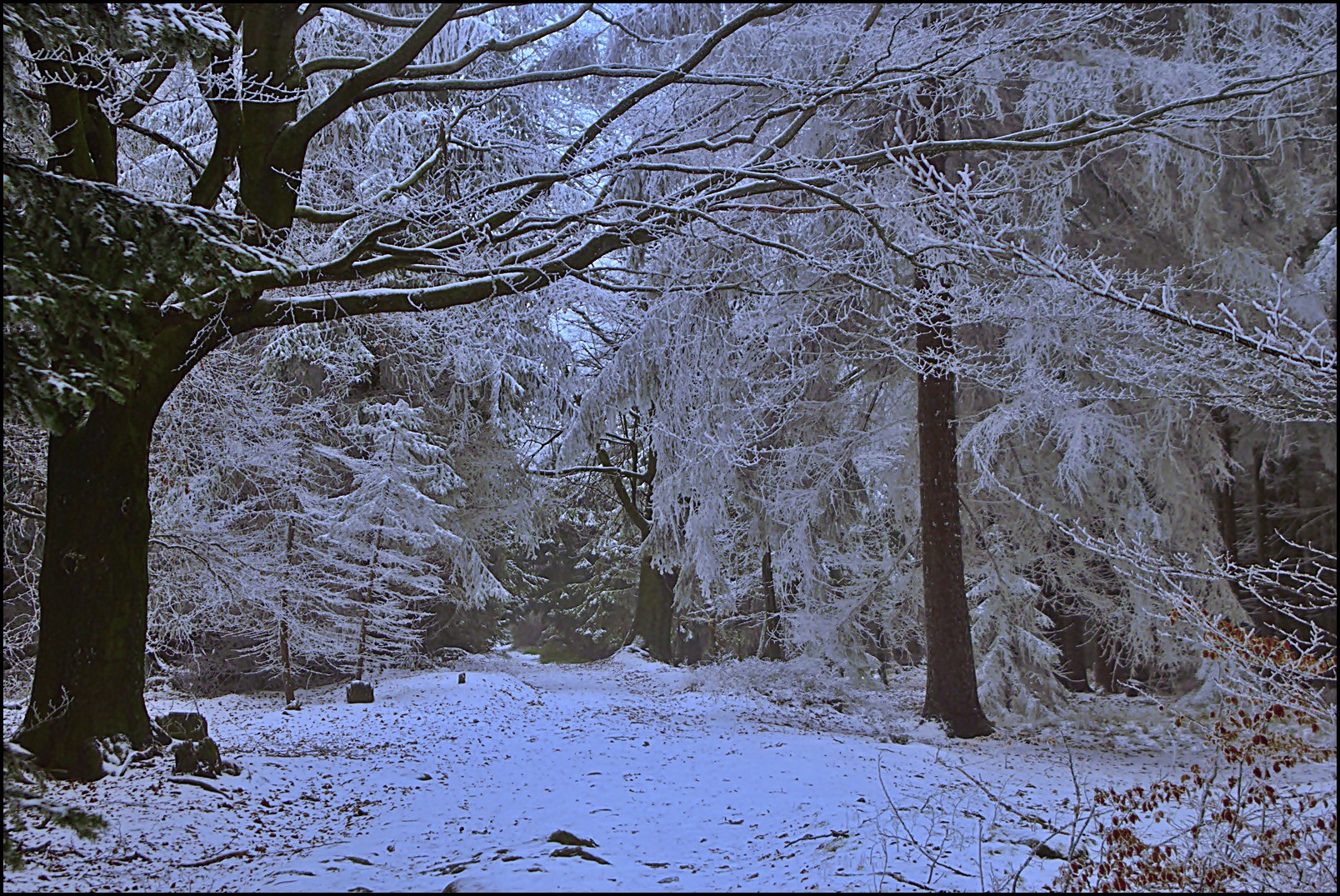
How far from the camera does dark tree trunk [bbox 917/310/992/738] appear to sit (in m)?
9.16

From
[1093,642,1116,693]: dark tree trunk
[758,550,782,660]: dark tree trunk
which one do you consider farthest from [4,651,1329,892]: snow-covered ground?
[1093,642,1116,693]: dark tree trunk

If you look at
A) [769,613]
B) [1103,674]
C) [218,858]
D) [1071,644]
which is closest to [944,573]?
[769,613]

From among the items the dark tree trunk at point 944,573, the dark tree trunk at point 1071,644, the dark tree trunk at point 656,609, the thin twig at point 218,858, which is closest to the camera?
the thin twig at point 218,858

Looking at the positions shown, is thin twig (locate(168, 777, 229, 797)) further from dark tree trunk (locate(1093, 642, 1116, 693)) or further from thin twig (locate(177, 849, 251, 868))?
dark tree trunk (locate(1093, 642, 1116, 693))

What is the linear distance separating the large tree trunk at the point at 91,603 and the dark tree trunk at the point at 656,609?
1498 centimetres

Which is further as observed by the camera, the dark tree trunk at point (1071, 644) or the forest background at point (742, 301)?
the dark tree trunk at point (1071, 644)

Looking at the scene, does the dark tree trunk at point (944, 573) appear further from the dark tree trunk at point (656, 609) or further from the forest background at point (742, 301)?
the dark tree trunk at point (656, 609)

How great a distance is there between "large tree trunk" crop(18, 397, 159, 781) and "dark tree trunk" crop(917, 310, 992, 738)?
23.7 feet

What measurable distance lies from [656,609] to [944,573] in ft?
44.8

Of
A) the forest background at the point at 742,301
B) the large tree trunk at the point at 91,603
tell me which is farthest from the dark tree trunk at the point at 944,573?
the large tree trunk at the point at 91,603

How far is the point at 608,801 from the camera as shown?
6.72 metres

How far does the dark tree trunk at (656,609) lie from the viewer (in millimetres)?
21531

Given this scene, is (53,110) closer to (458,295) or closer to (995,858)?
(458,295)

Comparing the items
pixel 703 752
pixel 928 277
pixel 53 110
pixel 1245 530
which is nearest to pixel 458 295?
pixel 53 110
